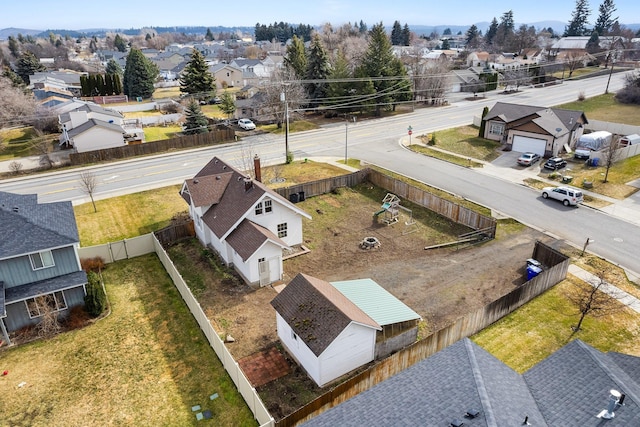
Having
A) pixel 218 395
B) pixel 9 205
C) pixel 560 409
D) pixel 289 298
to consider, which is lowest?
pixel 218 395

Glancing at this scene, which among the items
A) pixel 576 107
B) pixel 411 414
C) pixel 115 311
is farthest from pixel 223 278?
pixel 576 107

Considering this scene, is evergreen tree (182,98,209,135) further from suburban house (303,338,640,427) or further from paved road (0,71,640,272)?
suburban house (303,338,640,427)

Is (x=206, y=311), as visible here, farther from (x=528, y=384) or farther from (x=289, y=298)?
(x=528, y=384)

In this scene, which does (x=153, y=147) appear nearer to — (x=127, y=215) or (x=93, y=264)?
(x=127, y=215)

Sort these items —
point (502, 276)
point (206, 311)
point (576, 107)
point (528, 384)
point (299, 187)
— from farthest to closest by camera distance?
point (576, 107)
point (299, 187)
point (502, 276)
point (206, 311)
point (528, 384)

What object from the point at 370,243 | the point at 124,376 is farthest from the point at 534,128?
the point at 124,376

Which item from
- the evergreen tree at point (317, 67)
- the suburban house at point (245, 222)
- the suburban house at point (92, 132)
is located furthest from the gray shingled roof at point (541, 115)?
the suburban house at point (92, 132)
